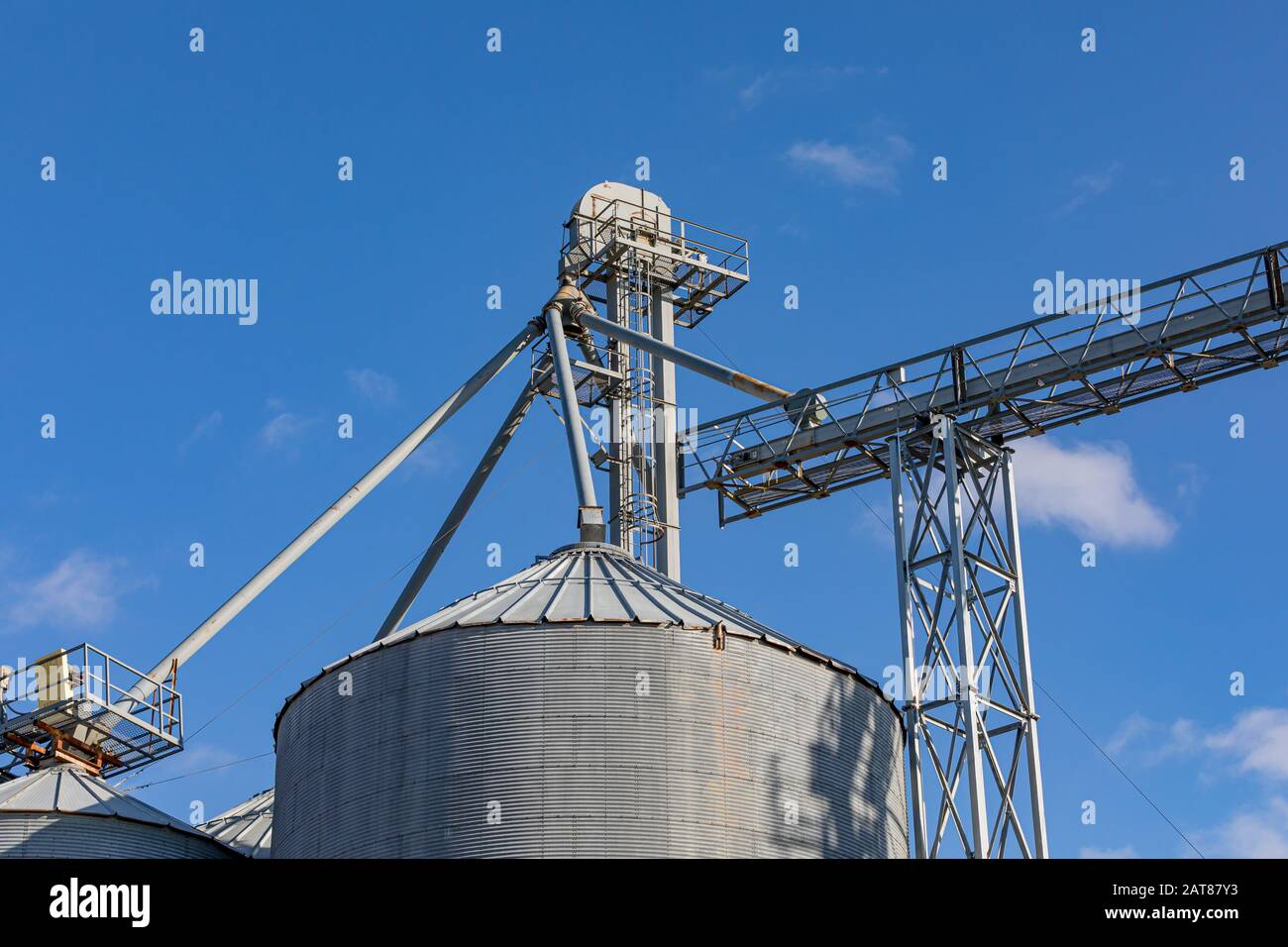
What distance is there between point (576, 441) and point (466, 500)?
354 inches

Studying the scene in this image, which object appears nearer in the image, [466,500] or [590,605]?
[590,605]

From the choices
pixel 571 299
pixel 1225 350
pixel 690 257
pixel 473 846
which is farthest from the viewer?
pixel 690 257

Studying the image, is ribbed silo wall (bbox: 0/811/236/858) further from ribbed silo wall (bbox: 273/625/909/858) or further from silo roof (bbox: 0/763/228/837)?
ribbed silo wall (bbox: 273/625/909/858)

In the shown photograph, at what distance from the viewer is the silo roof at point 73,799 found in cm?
3114

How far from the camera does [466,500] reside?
47.6 metres

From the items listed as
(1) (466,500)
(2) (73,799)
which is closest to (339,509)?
(1) (466,500)

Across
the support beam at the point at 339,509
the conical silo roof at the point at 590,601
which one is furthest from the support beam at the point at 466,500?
the conical silo roof at the point at 590,601

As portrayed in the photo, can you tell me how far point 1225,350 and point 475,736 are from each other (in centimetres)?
1904

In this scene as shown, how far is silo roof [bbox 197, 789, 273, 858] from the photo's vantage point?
36291mm

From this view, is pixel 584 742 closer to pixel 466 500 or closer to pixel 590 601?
pixel 590 601
